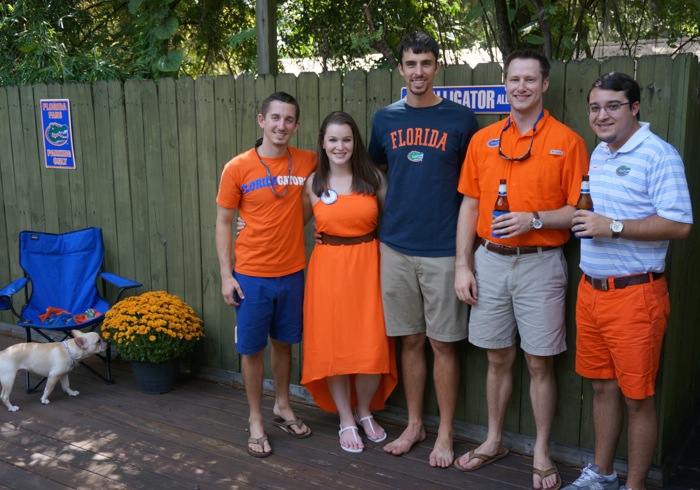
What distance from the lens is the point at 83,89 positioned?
4.84m

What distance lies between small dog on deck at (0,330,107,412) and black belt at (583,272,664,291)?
3019 millimetres

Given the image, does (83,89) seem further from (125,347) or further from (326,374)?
(326,374)

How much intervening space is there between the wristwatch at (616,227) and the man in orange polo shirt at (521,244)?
0.25 m

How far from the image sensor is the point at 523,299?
306 cm

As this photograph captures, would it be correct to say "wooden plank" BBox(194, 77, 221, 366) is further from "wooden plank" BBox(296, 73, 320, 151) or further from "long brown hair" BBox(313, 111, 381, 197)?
"long brown hair" BBox(313, 111, 381, 197)

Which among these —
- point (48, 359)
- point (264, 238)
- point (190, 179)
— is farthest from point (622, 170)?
point (48, 359)

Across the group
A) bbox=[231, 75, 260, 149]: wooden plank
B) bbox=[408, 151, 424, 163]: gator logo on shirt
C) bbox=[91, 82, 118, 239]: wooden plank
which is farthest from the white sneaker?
bbox=[91, 82, 118, 239]: wooden plank

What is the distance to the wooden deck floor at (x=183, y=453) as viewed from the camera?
3.21 m

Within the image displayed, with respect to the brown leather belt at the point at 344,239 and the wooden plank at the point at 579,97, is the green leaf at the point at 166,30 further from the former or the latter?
the wooden plank at the point at 579,97

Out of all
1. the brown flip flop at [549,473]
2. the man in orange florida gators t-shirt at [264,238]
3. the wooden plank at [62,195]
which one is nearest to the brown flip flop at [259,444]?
the man in orange florida gators t-shirt at [264,238]

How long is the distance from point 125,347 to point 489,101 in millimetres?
2578

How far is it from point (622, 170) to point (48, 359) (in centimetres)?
338

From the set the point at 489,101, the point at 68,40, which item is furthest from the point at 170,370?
the point at 68,40

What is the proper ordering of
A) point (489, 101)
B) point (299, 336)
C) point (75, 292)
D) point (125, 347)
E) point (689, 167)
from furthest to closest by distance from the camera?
point (75, 292)
point (125, 347)
point (299, 336)
point (489, 101)
point (689, 167)
